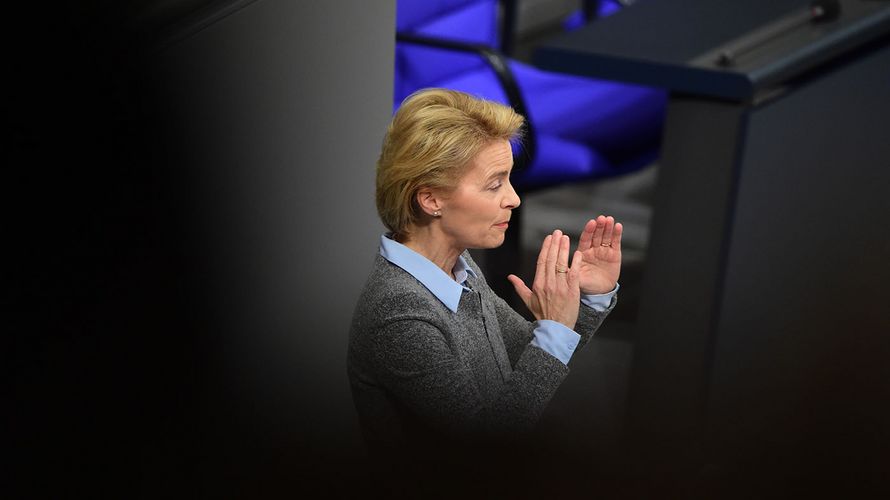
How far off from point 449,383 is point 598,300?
0.36 ft

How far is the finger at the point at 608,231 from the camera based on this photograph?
26.0 inches

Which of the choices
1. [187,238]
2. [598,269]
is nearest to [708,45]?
[598,269]

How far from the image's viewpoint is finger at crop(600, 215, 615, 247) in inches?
26.0

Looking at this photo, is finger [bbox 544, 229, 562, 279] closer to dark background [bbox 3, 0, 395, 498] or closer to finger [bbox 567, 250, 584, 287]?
finger [bbox 567, 250, 584, 287]

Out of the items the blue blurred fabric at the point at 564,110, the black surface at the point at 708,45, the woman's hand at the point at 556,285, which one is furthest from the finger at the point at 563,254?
the blue blurred fabric at the point at 564,110

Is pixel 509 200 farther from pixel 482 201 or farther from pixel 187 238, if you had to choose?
pixel 187 238

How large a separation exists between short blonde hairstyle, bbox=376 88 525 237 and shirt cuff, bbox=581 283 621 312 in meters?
0.12

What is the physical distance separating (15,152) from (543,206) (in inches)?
97.9

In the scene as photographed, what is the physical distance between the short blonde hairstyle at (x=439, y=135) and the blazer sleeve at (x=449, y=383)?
0.29 ft

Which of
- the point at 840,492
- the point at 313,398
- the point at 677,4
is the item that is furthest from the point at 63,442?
the point at 677,4

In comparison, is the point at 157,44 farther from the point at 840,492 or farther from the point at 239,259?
the point at 840,492

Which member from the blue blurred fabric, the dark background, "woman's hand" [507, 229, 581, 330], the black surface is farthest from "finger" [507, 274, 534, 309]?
the blue blurred fabric

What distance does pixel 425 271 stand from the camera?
666 mm

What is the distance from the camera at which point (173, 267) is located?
620mm
